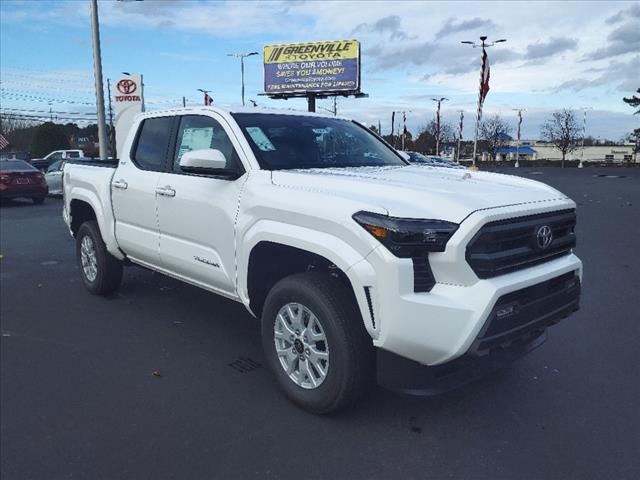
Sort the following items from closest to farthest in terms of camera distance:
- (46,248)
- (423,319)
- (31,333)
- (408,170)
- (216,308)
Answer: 1. (423,319)
2. (408,170)
3. (31,333)
4. (216,308)
5. (46,248)

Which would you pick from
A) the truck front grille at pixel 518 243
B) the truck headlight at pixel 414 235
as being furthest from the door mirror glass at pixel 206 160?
the truck front grille at pixel 518 243

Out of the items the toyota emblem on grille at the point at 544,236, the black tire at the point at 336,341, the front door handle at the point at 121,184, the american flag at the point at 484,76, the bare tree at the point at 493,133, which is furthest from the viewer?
the bare tree at the point at 493,133

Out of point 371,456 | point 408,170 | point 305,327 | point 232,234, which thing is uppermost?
point 408,170

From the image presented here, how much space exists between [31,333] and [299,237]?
3086 mm

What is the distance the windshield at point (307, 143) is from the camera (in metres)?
3.98

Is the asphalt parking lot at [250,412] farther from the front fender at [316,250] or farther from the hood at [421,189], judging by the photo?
the hood at [421,189]

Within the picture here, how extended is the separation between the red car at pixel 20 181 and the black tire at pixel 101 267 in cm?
1219

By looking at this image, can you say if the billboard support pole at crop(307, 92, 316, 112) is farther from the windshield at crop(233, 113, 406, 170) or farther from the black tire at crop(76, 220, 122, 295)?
the windshield at crop(233, 113, 406, 170)

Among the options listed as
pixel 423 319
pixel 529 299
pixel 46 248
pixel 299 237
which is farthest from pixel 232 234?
pixel 46 248

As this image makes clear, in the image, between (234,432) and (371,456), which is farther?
(234,432)

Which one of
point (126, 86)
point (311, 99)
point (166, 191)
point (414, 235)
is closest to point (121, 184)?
point (166, 191)

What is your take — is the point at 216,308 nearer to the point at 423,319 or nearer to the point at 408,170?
the point at 408,170

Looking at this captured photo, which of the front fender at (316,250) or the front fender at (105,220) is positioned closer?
the front fender at (316,250)

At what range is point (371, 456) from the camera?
2.93m
